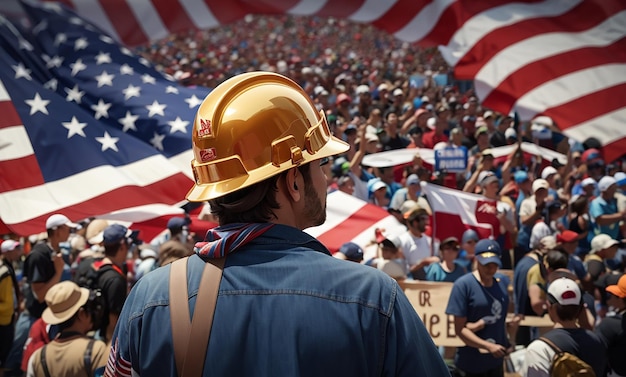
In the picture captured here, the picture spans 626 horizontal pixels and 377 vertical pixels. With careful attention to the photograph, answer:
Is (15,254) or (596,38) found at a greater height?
(596,38)

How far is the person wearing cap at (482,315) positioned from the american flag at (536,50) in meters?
1.64

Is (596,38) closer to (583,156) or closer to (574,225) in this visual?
(574,225)

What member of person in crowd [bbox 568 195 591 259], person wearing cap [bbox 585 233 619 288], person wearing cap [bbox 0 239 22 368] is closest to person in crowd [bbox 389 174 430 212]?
person in crowd [bbox 568 195 591 259]

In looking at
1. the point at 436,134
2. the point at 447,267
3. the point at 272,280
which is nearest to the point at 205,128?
the point at 272,280

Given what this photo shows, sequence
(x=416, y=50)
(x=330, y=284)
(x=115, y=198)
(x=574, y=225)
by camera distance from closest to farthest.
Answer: (x=330, y=284), (x=115, y=198), (x=574, y=225), (x=416, y=50)

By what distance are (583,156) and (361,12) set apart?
4617 mm

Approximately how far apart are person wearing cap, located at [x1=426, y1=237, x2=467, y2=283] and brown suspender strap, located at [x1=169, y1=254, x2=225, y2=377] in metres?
5.50

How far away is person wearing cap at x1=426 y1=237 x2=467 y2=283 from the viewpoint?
7.01 m

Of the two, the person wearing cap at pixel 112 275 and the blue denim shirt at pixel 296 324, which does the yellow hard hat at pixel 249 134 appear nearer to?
the blue denim shirt at pixel 296 324

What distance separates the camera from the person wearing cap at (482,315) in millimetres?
5906

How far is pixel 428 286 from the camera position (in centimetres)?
653

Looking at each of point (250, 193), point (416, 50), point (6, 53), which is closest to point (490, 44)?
point (6, 53)

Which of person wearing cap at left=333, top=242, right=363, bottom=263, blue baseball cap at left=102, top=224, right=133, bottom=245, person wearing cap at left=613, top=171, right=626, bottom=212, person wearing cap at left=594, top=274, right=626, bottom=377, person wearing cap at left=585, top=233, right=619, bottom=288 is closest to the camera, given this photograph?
person wearing cap at left=594, top=274, right=626, bottom=377

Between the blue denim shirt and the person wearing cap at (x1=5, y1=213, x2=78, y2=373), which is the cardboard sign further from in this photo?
the blue denim shirt
